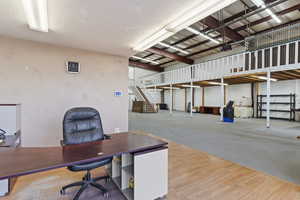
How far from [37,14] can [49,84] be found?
1643 mm

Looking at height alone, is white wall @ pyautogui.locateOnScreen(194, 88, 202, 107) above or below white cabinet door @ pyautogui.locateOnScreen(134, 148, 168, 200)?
above

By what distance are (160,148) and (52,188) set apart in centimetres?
164

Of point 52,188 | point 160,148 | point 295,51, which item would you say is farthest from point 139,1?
point 295,51

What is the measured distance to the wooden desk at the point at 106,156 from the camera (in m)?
1.18

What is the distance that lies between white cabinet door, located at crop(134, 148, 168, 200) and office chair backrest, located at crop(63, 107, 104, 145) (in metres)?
0.91

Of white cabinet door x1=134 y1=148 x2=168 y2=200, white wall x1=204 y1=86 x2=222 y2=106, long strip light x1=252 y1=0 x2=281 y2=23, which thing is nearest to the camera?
white cabinet door x1=134 y1=148 x2=168 y2=200

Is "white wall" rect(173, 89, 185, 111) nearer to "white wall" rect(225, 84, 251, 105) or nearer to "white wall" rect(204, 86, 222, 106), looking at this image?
"white wall" rect(204, 86, 222, 106)

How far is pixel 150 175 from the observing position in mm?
1707

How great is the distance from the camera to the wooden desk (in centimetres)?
118

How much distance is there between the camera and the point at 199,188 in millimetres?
2055

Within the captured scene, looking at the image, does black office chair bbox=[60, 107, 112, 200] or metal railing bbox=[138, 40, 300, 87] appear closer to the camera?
black office chair bbox=[60, 107, 112, 200]

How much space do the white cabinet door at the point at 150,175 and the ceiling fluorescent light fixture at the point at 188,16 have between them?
200 cm

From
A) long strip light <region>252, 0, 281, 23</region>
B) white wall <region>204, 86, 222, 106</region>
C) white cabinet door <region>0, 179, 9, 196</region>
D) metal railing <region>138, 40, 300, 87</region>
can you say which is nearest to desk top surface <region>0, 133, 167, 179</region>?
white cabinet door <region>0, 179, 9, 196</region>

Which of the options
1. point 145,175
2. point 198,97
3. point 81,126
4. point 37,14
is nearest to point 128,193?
point 145,175
